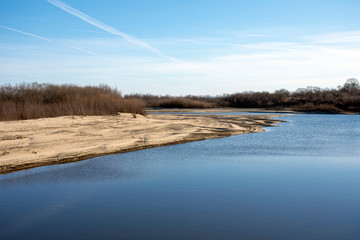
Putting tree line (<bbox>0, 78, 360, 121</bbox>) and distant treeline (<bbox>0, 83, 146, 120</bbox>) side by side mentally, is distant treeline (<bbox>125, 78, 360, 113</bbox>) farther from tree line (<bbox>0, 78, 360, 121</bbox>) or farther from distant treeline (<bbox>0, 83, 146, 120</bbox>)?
distant treeline (<bbox>0, 83, 146, 120</bbox>)

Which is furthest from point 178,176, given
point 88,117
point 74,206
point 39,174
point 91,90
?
point 91,90

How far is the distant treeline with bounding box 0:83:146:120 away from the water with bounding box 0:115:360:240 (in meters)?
6.76

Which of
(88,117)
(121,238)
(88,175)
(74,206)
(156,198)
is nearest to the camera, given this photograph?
(121,238)

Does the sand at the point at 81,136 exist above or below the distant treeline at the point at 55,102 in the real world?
below

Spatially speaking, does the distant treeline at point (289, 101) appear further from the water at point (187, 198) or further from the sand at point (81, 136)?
the water at point (187, 198)

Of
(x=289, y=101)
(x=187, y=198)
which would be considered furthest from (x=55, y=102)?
(x=289, y=101)

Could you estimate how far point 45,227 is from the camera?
5.07 m

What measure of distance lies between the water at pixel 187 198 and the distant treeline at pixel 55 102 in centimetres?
676

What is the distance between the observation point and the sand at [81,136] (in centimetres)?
931

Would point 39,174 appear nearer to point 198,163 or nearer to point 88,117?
point 198,163

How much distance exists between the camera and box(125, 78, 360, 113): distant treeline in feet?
112

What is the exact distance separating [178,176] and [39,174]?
3.17 m

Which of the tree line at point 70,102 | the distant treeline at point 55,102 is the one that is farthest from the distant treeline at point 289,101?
the distant treeline at point 55,102

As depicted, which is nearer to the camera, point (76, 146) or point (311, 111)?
point (76, 146)
